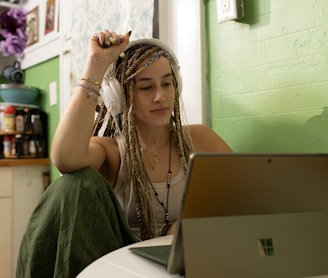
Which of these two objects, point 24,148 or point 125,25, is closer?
point 125,25

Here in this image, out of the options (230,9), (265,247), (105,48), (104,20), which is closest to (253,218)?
(265,247)

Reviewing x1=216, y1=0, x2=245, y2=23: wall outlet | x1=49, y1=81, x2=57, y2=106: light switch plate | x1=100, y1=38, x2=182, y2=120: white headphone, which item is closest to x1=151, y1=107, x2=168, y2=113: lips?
x1=100, y1=38, x2=182, y2=120: white headphone

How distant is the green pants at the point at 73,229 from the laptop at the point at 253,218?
295mm

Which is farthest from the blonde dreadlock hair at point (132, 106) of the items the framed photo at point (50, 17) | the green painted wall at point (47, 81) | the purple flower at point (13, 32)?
the purple flower at point (13, 32)

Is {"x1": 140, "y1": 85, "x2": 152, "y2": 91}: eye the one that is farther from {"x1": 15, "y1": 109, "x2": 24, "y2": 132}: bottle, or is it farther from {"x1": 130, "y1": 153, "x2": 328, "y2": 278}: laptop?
{"x1": 15, "y1": 109, "x2": 24, "y2": 132}: bottle

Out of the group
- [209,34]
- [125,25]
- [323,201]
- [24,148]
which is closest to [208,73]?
[209,34]

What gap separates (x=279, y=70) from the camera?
4.53ft

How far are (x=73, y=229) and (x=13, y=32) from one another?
2.68 meters

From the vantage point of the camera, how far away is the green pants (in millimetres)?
965

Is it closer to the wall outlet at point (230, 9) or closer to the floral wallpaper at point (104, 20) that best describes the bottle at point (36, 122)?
the floral wallpaper at point (104, 20)

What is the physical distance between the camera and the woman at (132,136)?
124 cm

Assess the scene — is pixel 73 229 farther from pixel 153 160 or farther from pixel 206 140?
pixel 206 140

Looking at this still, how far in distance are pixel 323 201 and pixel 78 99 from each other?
0.77 metres

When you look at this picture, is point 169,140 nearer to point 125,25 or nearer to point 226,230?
point 125,25
